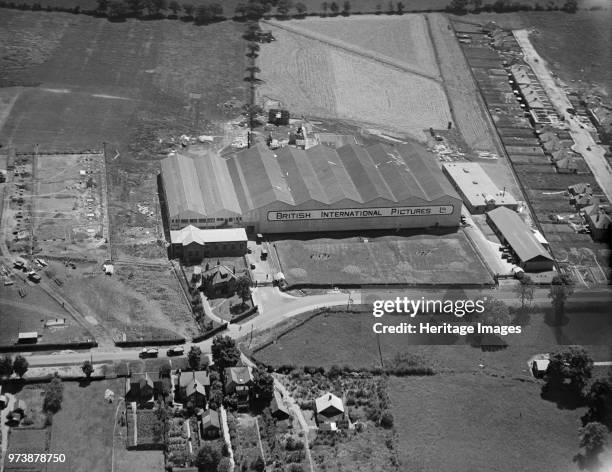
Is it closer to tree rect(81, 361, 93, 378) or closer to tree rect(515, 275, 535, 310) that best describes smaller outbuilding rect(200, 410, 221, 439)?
tree rect(81, 361, 93, 378)

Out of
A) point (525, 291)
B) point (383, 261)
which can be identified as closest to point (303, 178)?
point (383, 261)

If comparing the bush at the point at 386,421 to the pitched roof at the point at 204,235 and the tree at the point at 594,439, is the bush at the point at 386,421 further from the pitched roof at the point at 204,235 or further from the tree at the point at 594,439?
the pitched roof at the point at 204,235

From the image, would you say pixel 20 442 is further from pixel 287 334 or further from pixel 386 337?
pixel 386 337

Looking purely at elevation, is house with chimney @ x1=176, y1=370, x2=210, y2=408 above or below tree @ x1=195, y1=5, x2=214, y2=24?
below

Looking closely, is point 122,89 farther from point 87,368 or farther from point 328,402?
point 328,402

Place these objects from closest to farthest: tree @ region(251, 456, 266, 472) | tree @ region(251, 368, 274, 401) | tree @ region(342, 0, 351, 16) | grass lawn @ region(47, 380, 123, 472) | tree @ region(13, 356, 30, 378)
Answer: grass lawn @ region(47, 380, 123, 472) → tree @ region(251, 456, 266, 472) → tree @ region(13, 356, 30, 378) → tree @ region(251, 368, 274, 401) → tree @ region(342, 0, 351, 16)

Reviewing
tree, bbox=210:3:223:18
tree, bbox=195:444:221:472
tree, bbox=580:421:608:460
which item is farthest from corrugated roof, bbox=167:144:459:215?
tree, bbox=210:3:223:18

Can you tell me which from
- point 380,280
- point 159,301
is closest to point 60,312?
point 159,301
